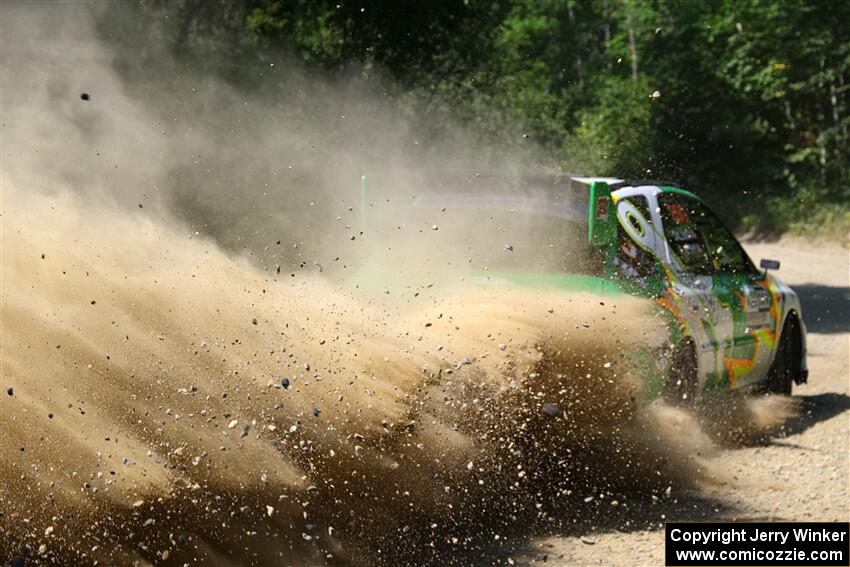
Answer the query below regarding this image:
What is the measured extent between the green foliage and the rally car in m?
1.69

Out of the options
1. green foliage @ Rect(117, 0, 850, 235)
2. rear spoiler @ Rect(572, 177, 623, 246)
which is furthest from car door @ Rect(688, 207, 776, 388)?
green foliage @ Rect(117, 0, 850, 235)

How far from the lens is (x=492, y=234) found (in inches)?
311

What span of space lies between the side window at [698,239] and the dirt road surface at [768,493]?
1.39 metres

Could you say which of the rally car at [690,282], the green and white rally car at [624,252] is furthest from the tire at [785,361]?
the green and white rally car at [624,252]

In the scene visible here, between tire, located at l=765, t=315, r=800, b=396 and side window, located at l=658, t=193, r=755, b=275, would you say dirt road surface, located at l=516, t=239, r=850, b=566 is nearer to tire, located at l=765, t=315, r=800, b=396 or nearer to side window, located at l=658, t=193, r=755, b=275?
tire, located at l=765, t=315, r=800, b=396

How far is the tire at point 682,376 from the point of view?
7.99 meters

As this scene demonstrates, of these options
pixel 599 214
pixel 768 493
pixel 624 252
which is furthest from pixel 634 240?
pixel 768 493

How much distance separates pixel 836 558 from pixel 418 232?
3369 millimetres

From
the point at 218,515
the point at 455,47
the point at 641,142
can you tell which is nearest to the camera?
the point at 218,515

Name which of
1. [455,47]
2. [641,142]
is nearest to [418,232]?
[641,142]

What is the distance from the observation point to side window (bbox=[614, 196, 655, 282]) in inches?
311

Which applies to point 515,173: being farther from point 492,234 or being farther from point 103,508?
point 103,508

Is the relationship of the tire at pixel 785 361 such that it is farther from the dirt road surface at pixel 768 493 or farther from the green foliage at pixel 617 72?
the green foliage at pixel 617 72

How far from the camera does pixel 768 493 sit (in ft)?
24.8
